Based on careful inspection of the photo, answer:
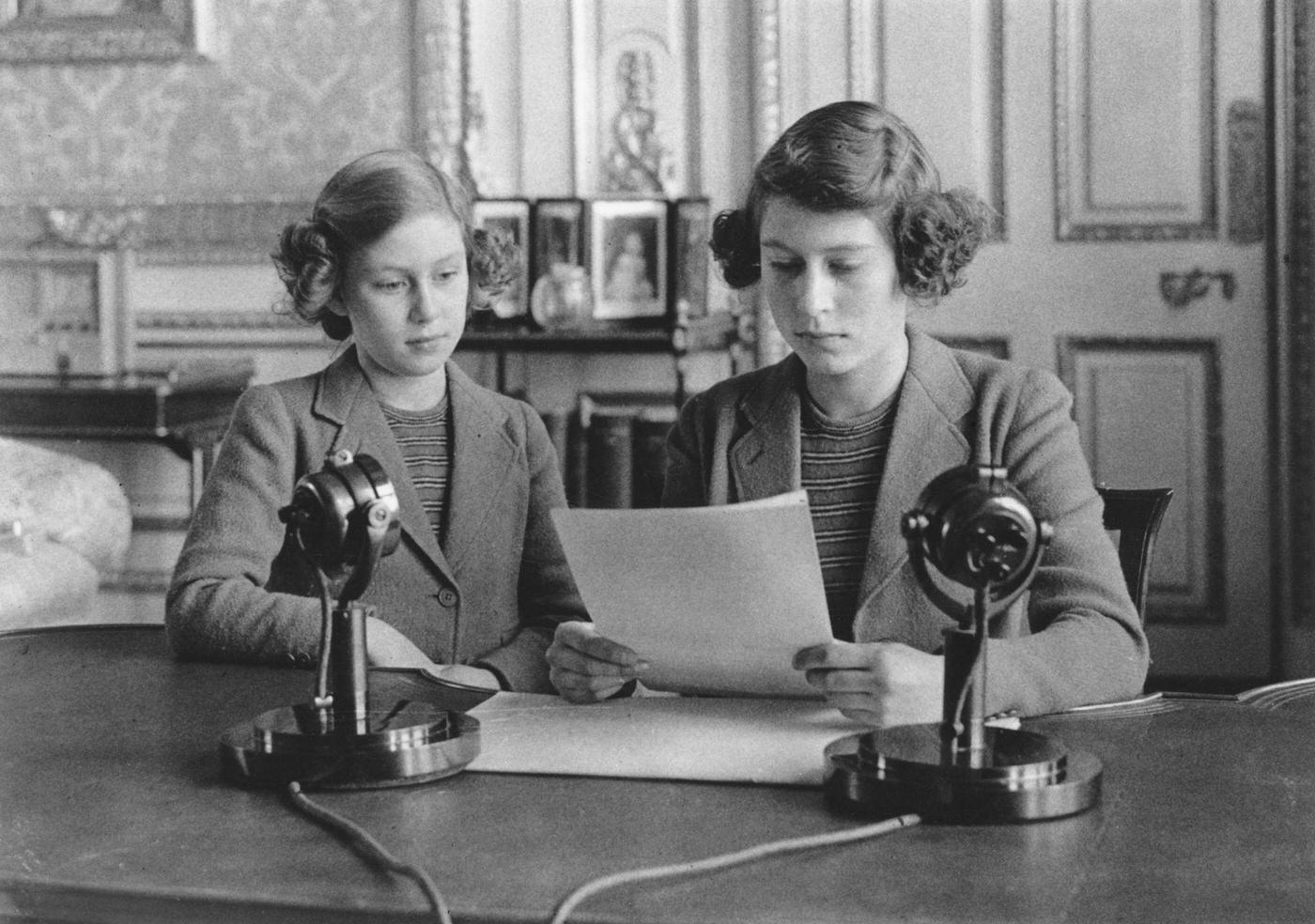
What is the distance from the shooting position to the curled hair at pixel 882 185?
1.82 m

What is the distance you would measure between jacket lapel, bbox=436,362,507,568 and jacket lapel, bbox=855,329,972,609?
0.59 m

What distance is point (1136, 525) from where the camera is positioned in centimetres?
202

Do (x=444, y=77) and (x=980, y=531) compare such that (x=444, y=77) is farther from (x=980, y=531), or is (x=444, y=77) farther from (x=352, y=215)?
(x=980, y=531)

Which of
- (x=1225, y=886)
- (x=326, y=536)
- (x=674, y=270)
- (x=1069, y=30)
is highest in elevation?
(x=1069, y=30)

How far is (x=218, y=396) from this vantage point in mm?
4684

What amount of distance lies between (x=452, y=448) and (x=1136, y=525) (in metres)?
0.89

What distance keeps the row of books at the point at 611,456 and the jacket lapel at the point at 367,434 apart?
2.11 m

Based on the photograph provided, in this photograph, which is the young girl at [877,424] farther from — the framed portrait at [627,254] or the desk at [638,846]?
the framed portrait at [627,254]

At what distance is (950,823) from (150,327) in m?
4.22

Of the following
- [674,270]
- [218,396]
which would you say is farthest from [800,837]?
[218,396]

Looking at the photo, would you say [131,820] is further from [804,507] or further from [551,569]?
[551,569]

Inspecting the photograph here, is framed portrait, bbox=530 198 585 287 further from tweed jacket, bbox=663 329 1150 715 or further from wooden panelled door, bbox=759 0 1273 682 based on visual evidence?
tweed jacket, bbox=663 329 1150 715

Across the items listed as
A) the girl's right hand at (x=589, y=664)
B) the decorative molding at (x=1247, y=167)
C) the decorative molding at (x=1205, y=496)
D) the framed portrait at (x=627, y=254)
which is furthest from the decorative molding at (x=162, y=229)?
the girl's right hand at (x=589, y=664)

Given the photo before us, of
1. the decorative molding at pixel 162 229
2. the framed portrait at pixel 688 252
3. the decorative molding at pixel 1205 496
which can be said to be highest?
the decorative molding at pixel 162 229
